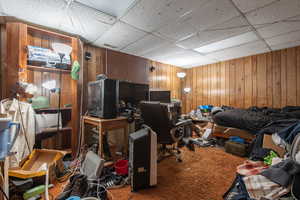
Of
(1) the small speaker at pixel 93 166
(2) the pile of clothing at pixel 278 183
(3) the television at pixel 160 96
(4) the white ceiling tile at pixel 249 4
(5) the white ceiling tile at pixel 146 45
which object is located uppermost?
(5) the white ceiling tile at pixel 146 45

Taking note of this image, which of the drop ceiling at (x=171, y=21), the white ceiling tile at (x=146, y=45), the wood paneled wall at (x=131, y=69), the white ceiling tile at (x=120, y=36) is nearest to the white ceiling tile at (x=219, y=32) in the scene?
the drop ceiling at (x=171, y=21)

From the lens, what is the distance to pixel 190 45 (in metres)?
2.90

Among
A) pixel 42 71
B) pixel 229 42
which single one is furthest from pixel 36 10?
pixel 229 42

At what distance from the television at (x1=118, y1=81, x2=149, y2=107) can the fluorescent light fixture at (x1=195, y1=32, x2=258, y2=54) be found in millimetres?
1772

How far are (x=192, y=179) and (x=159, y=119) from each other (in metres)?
0.91

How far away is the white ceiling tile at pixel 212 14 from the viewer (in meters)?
1.61

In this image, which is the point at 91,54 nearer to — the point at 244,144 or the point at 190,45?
the point at 190,45

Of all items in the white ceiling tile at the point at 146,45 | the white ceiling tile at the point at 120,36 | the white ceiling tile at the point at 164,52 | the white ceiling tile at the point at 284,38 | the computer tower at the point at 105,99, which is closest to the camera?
the computer tower at the point at 105,99

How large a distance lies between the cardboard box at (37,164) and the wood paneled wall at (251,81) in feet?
14.2

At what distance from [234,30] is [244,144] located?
6.90 ft

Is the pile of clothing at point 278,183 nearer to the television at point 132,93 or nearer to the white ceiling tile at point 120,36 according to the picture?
the television at point 132,93

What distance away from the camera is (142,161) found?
151 centimetres

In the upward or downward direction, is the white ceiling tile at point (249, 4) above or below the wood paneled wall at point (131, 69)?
above

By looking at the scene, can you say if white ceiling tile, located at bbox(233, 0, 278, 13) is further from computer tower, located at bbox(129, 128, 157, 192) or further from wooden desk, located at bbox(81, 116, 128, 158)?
wooden desk, located at bbox(81, 116, 128, 158)
